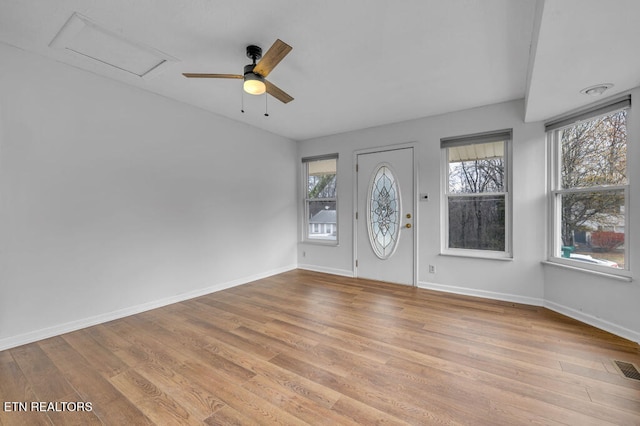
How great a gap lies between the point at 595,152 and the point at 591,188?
0.39 meters

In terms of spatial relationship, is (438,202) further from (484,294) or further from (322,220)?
(322,220)

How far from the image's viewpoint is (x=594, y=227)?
2850 millimetres

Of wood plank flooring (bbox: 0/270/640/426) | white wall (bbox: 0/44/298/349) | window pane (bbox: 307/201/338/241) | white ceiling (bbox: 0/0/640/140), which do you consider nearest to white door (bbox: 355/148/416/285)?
window pane (bbox: 307/201/338/241)

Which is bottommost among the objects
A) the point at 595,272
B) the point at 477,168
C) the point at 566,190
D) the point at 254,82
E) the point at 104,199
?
the point at 595,272

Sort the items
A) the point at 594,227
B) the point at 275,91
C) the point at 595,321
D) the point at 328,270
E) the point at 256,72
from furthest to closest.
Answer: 1. the point at 328,270
2. the point at 594,227
3. the point at 595,321
4. the point at 275,91
5. the point at 256,72

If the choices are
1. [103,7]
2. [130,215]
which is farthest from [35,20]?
[130,215]

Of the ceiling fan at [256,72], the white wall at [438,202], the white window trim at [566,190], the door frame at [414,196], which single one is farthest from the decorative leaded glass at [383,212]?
the ceiling fan at [256,72]

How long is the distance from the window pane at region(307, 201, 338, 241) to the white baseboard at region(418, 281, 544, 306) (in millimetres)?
1826

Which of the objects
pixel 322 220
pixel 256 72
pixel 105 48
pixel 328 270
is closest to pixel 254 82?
pixel 256 72

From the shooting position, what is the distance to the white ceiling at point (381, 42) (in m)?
1.84

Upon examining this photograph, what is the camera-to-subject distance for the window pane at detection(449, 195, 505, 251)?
12.0 feet

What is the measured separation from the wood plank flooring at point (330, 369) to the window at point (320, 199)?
2.19m

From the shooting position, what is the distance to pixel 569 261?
120 inches

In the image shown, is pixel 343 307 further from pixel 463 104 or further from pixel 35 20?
pixel 35 20
